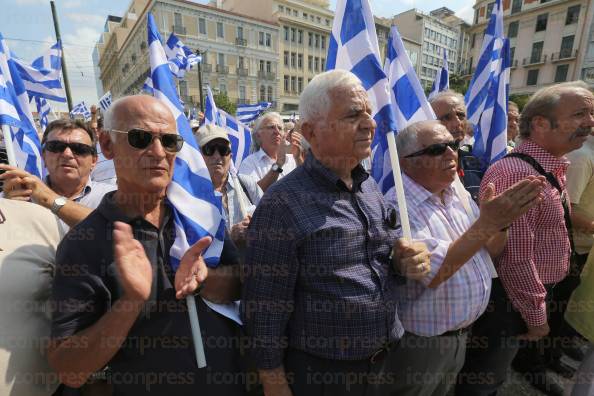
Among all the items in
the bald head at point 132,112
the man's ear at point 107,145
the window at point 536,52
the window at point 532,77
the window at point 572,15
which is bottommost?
the man's ear at point 107,145

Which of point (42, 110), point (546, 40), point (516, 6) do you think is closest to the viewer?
point (42, 110)

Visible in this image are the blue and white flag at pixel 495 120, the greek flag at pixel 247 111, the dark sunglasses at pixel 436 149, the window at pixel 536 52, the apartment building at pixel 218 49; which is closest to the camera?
the dark sunglasses at pixel 436 149

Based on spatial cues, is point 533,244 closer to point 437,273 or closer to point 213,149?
point 437,273

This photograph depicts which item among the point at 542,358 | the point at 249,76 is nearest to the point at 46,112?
the point at 542,358

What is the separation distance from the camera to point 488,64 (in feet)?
12.6

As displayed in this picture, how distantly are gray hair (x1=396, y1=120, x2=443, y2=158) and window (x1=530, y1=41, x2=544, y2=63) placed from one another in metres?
50.4

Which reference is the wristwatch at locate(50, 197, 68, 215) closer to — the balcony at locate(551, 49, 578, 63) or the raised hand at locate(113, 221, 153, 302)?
the raised hand at locate(113, 221, 153, 302)

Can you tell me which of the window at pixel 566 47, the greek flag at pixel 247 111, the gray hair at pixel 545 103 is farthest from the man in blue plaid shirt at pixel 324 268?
the window at pixel 566 47

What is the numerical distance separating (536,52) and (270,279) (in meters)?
52.4

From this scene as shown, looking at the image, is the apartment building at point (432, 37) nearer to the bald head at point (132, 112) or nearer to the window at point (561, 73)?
the window at point (561, 73)

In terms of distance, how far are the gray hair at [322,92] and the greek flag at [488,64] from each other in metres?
3.00

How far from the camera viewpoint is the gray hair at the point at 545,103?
2.11 metres

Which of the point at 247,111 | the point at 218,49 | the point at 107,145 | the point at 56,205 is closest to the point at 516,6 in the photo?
the point at 218,49

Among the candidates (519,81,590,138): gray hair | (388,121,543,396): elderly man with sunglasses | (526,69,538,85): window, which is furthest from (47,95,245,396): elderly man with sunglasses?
(526,69,538,85): window
